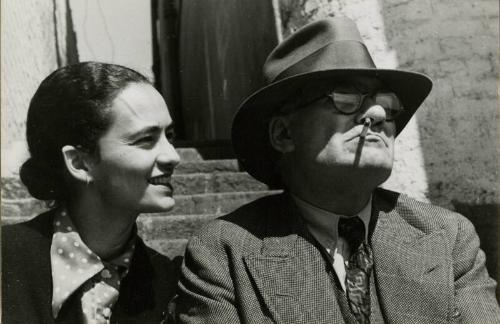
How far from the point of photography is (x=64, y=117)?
292 centimetres

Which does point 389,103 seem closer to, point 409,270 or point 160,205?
point 409,270

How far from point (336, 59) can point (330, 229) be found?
0.80m

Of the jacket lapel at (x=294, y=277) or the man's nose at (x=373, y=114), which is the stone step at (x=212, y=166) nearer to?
the jacket lapel at (x=294, y=277)

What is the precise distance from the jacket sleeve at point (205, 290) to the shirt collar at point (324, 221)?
1.55ft

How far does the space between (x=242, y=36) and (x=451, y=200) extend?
4303mm

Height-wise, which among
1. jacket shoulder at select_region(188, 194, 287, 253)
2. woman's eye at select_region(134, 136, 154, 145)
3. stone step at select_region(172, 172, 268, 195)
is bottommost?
stone step at select_region(172, 172, 268, 195)

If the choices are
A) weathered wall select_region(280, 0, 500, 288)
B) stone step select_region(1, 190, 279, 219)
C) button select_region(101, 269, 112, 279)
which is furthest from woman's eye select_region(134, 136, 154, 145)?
weathered wall select_region(280, 0, 500, 288)

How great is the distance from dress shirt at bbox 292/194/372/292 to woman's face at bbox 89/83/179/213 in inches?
26.3

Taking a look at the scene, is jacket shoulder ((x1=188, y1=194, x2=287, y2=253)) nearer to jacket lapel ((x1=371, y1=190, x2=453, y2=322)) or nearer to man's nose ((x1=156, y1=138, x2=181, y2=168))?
man's nose ((x1=156, y1=138, x2=181, y2=168))

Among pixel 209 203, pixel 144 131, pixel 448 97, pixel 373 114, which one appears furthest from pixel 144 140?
pixel 448 97

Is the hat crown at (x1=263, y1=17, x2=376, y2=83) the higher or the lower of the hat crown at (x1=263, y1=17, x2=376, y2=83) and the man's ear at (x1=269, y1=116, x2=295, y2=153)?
the higher

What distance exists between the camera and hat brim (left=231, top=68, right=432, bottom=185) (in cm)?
296

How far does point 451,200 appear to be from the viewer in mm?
5000

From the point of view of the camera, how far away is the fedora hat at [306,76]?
298cm
